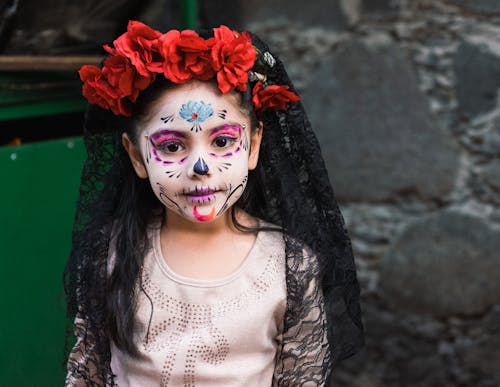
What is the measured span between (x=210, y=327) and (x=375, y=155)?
121 cm

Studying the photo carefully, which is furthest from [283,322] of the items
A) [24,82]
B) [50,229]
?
[24,82]

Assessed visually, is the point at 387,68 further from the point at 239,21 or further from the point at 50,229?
the point at 50,229

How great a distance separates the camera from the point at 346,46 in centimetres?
A: 274

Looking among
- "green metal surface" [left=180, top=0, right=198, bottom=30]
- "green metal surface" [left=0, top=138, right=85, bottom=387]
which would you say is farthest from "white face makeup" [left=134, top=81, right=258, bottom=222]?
"green metal surface" [left=180, top=0, right=198, bottom=30]

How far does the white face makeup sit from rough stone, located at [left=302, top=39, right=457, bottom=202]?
1115mm

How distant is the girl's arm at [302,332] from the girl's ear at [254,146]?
0.24m

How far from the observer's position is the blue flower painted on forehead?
1.64m

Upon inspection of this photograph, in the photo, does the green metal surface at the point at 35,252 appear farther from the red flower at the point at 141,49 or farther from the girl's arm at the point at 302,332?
the girl's arm at the point at 302,332

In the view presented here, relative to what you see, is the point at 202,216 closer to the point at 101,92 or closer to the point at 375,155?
the point at 101,92

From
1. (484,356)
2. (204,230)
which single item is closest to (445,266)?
(484,356)

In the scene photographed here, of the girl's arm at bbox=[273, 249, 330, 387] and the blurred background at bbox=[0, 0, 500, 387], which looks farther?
the blurred background at bbox=[0, 0, 500, 387]

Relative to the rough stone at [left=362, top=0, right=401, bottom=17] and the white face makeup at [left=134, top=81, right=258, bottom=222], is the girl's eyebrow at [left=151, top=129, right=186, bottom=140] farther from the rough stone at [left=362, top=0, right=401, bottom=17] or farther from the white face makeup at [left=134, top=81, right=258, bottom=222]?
the rough stone at [left=362, top=0, right=401, bottom=17]

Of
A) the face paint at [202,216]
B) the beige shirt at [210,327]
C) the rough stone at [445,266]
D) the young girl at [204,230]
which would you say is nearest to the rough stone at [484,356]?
the rough stone at [445,266]

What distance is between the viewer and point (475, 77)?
2.57m
